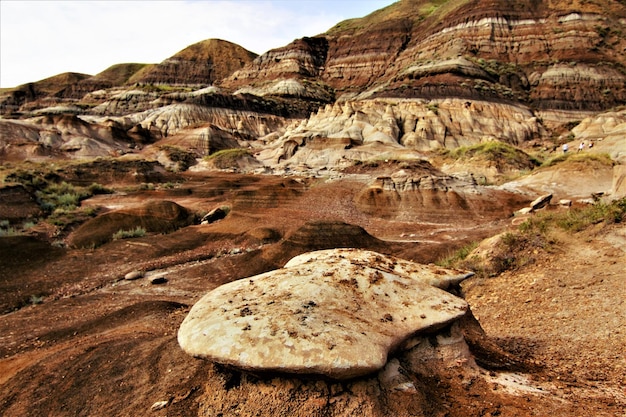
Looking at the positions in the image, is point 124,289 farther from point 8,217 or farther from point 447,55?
point 447,55

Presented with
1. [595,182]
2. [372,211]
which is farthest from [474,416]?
[595,182]

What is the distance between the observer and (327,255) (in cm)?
539

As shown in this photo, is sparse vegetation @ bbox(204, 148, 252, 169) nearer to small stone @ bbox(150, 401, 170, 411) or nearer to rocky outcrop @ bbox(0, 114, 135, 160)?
rocky outcrop @ bbox(0, 114, 135, 160)

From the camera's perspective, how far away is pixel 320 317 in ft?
11.8

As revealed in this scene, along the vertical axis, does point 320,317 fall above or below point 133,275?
above

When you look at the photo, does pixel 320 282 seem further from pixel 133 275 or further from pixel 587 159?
pixel 587 159

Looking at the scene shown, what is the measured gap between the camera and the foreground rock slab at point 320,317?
10.3ft

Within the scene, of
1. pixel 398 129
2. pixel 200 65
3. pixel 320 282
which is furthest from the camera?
pixel 200 65

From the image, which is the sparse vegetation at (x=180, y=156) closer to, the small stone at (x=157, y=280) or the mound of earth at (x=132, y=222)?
the mound of earth at (x=132, y=222)

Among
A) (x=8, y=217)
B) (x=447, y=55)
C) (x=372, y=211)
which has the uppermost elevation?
(x=447, y=55)

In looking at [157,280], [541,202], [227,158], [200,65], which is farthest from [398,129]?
[200,65]

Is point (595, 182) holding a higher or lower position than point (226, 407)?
lower

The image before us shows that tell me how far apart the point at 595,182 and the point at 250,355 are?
929 inches

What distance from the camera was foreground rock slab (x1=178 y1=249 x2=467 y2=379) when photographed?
124 inches
